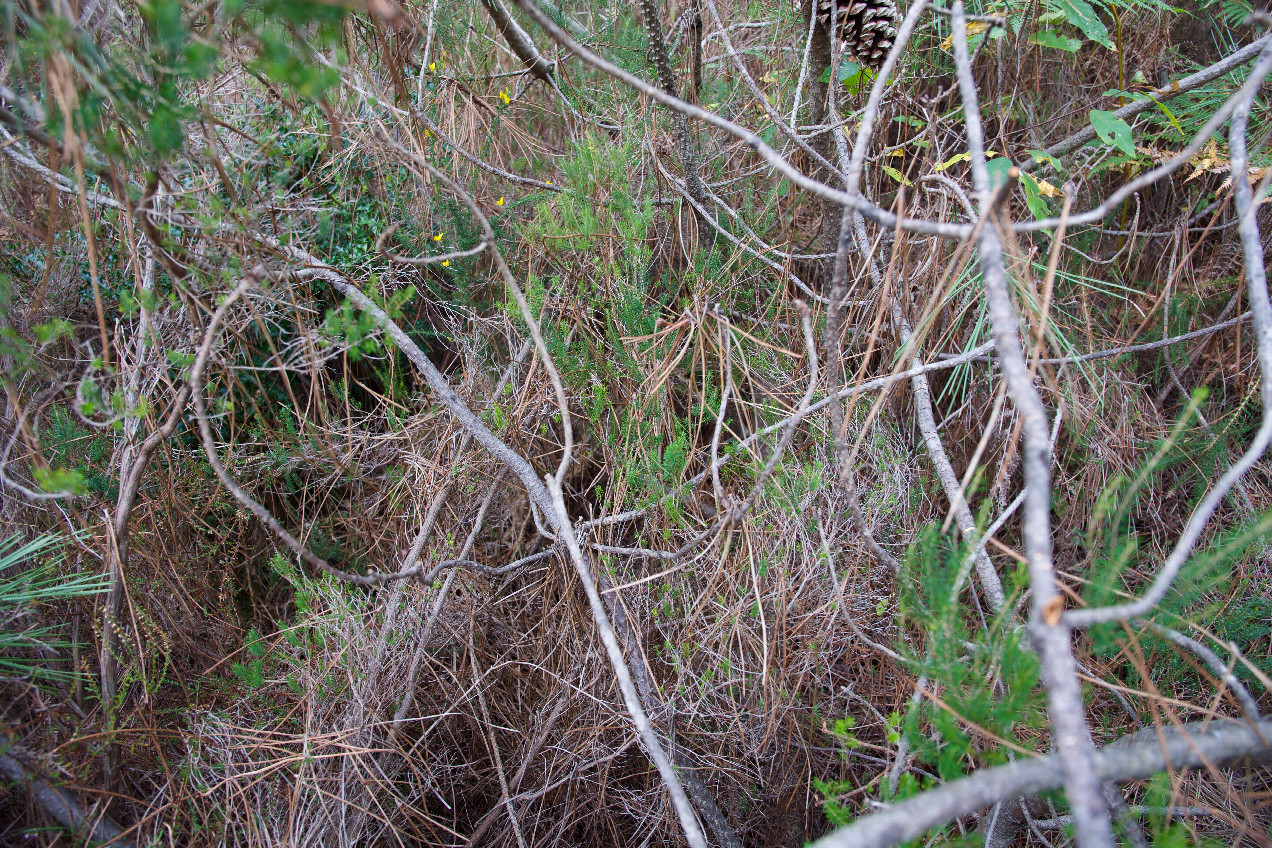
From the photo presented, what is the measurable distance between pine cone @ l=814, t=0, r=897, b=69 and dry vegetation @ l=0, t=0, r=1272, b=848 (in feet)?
0.34

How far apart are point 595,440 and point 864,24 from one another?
1160mm

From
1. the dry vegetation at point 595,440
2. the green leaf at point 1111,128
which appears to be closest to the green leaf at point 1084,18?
the dry vegetation at point 595,440

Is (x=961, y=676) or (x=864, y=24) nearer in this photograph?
(x=961, y=676)

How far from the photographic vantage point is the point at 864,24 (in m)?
1.52

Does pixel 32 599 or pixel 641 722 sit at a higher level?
pixel 32 599

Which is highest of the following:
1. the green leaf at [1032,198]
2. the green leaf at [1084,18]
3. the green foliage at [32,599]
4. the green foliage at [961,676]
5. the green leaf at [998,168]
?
the green leaf at [1084,18]

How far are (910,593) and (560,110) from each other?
6.23ft

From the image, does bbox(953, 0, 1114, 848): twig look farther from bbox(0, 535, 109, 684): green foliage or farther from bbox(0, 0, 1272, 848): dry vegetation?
bbox(0, 535, 109, 684): green foliage

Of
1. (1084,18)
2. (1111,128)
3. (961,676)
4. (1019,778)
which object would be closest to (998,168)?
(1111,128)

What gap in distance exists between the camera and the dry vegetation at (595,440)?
1381 millimetres

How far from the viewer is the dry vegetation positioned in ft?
4.53

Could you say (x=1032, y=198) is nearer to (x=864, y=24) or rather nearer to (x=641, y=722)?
(x=864, y=24)

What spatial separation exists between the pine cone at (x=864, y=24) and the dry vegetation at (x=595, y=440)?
0.10 metres

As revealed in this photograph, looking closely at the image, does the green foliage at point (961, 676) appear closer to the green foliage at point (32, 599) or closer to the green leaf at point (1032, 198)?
the green leaf at point (1032, 198)
